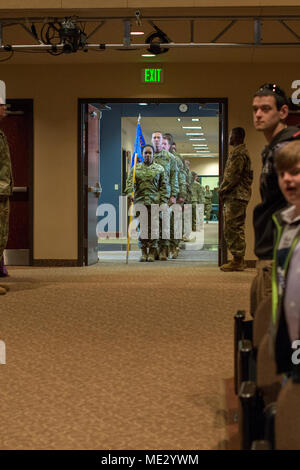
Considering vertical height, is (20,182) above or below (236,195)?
above

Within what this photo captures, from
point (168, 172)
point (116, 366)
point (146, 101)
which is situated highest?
point (146, 101)

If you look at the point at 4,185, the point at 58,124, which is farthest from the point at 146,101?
the point at 4,185

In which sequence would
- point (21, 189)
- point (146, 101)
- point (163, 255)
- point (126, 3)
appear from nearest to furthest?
point (126, 3)
point (146, 101)
point (21, 189)
point (163, 255)

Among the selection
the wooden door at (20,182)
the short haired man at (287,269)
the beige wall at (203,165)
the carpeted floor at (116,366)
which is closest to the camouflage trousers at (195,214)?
the wooden door at (20,182)

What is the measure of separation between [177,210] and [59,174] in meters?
2.19

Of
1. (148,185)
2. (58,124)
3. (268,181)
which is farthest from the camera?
(148,185)

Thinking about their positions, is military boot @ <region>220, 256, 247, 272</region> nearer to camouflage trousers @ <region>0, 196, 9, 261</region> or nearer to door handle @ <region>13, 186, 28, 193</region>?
door handle @ <region>13, 186, 28, 193</region>

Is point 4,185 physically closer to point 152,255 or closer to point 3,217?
point 3,217

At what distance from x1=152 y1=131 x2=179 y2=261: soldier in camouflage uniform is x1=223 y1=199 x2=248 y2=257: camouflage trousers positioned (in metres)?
1.74

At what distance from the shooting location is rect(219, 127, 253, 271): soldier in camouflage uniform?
7.65 m

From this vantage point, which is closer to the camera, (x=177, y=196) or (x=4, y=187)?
(x=4, y=187)

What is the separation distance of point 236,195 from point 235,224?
351mm

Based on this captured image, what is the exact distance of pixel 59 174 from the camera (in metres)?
8.66

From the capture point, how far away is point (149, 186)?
9258mm
